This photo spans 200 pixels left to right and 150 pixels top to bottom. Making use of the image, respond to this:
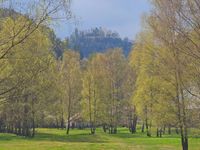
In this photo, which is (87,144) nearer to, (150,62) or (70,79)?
(150,62)

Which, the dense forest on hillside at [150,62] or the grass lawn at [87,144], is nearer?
the dense forest on hillside at [150,62]

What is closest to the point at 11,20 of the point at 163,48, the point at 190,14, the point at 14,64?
the point at 14,64

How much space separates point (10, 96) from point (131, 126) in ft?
216

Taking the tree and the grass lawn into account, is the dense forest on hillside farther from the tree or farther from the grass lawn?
the tree

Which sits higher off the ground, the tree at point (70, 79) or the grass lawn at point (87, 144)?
the tree at point (70, 79)

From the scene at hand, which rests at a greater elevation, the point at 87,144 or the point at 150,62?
the point at 150,62

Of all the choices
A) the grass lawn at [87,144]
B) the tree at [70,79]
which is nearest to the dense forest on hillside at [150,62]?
the grass lawn at [87,144]

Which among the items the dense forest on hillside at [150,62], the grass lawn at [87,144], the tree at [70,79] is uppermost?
the tree at [70,79]

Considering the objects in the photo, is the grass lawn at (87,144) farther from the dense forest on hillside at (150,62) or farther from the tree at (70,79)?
the tree at (70,79)

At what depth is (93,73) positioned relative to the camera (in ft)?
224

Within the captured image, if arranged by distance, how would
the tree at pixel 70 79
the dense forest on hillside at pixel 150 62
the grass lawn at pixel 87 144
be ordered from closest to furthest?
the dense forest on hillside at pixel 150 62 → the grass lawn at pixel 87 144 → the tree at pixel 70 79

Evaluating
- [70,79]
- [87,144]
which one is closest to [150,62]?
[87,144]

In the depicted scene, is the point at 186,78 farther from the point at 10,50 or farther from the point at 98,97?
→ the point at 98,97

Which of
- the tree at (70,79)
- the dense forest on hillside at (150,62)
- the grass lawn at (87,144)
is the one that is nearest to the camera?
the dense forest on hillside at (150,62)
